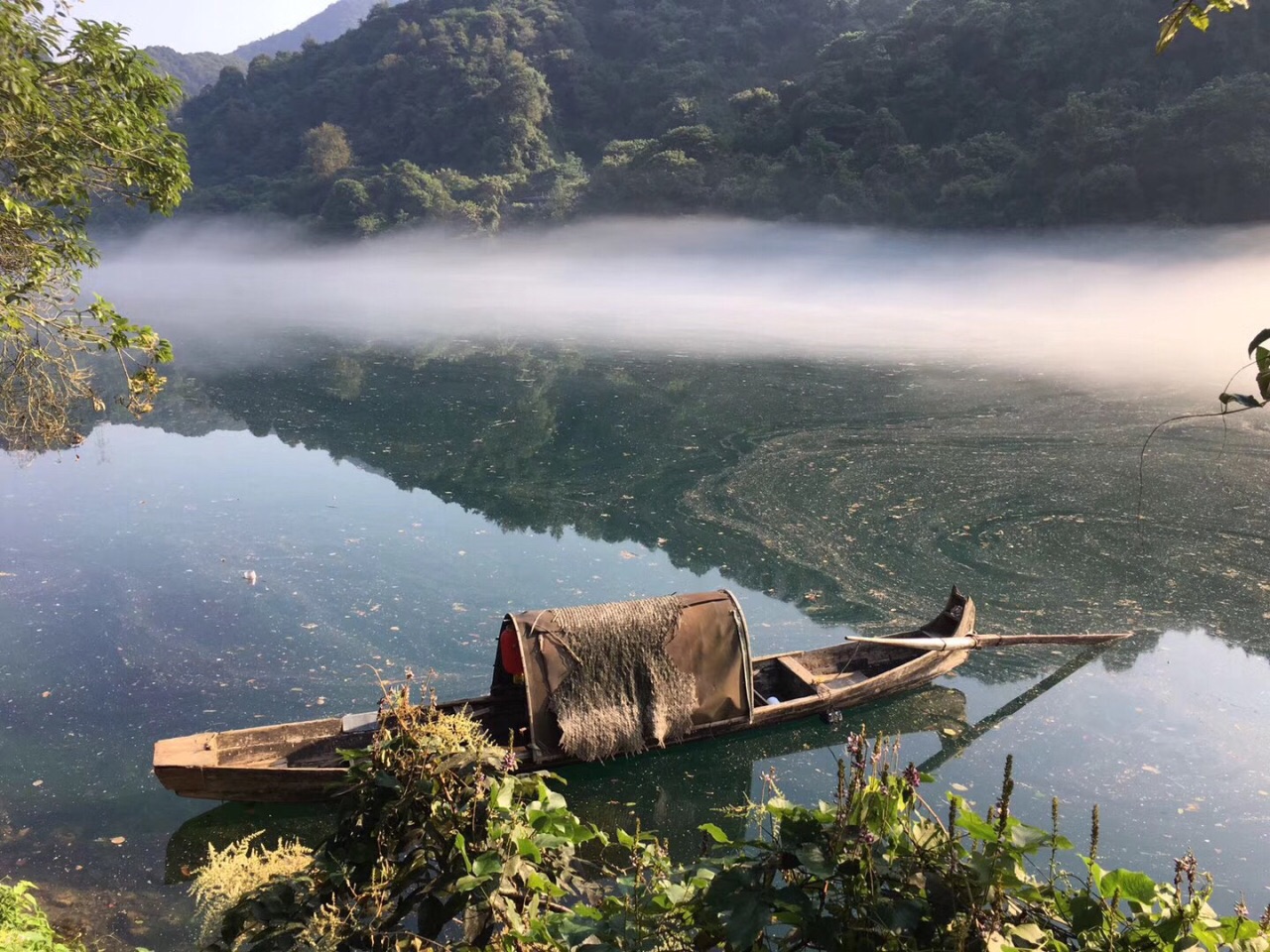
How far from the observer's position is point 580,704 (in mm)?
4926

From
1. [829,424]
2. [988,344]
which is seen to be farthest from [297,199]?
[829,424]

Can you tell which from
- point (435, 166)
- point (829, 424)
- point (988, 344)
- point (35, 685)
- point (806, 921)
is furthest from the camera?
point (435, 166)

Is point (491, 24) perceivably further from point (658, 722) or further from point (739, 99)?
point (658, 722)

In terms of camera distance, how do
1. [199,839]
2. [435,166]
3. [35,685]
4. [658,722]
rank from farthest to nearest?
[435,166] < [35,685] < [658,722] < [199,839]

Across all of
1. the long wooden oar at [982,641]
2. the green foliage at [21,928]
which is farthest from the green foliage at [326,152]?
the green foliage at [21,928]

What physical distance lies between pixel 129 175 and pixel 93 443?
7.81 m

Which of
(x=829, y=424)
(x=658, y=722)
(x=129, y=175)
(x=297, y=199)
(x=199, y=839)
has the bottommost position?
(x=199, y=839)

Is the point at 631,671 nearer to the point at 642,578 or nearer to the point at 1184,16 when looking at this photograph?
the point at 642,578

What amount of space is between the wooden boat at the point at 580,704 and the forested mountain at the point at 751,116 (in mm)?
23676

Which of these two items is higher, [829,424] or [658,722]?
[829,424]

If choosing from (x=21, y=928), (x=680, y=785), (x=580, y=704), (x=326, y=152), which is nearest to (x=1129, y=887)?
(x=21, y=928)

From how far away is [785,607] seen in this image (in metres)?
7.26

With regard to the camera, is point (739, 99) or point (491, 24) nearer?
point (739, 99)

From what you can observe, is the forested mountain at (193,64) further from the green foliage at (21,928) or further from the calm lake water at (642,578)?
the green foliage at (21,928)
